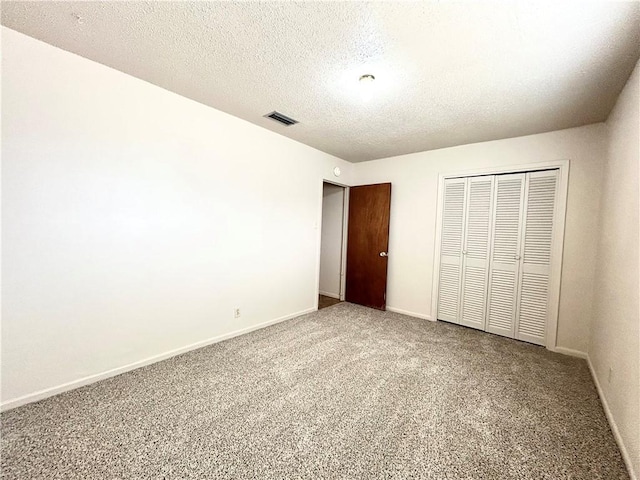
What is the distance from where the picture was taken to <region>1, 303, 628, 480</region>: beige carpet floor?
1438 millimetres

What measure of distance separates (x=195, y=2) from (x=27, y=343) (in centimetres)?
245

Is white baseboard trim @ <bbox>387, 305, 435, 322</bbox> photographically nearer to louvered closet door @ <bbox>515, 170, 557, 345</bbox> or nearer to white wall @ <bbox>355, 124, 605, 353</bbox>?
white wall @ <bbox>355, 124, 605, 353</bbox>

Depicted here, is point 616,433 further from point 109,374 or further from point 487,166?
point 109,374

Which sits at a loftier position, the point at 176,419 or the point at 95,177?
the point at 95,177

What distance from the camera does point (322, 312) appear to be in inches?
163

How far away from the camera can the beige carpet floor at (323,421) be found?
1438mm

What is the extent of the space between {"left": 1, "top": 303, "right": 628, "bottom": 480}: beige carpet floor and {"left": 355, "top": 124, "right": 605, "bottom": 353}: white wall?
78 cm

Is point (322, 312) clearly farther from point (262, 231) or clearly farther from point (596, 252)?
point (596, 252)

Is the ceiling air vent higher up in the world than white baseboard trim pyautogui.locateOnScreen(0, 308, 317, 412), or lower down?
higher up

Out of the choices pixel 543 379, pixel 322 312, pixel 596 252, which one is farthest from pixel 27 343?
pixel 596 252

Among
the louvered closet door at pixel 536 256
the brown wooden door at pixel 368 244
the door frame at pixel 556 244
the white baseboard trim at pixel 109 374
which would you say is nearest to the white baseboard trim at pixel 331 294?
the brown wooden door at pixel 368 244

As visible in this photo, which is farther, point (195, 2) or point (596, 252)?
point (596, 252)

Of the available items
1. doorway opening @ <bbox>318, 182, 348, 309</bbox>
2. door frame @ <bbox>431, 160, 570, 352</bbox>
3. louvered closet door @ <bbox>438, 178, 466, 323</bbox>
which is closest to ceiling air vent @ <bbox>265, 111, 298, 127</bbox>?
doorway opening @ <bbox>318, 182, 348, 309</bbox>

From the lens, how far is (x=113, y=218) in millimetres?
2197
